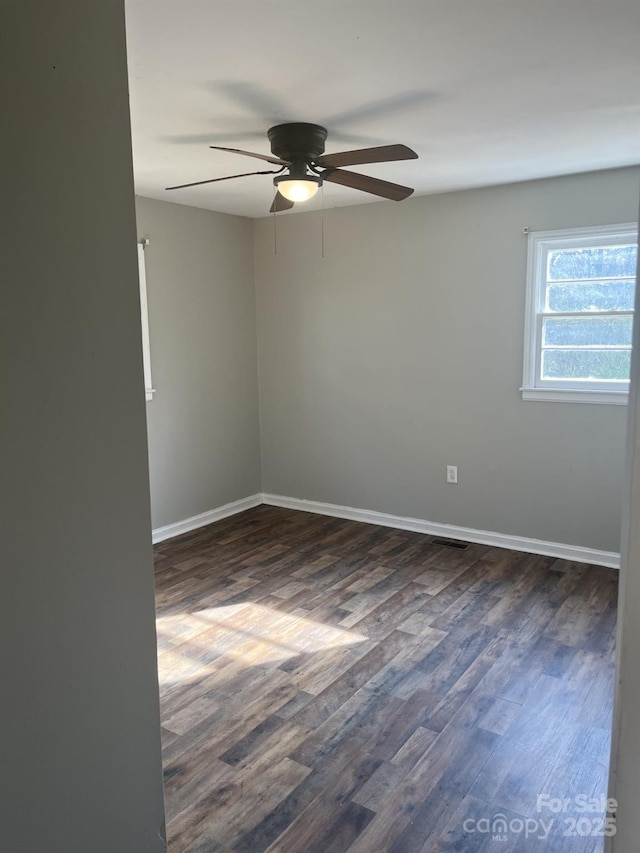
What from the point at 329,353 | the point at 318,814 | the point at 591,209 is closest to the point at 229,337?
the point at 329,353

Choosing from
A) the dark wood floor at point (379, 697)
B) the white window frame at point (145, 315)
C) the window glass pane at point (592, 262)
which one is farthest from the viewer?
the white window frame at point (145, 315)

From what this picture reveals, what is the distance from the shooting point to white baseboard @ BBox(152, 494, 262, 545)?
A: 456 centimetres

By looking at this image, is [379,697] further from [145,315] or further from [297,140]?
[145,315]

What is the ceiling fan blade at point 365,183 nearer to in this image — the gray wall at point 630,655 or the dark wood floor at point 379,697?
the gray wall at point 630,655

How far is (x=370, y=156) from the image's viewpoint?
254 centimetres

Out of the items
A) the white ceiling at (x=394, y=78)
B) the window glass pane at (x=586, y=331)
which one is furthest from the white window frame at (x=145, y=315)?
the window glass pane at (x=586, y=331)

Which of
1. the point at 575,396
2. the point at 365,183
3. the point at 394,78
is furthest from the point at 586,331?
the point at 394,78

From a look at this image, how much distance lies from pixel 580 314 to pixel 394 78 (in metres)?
2.20

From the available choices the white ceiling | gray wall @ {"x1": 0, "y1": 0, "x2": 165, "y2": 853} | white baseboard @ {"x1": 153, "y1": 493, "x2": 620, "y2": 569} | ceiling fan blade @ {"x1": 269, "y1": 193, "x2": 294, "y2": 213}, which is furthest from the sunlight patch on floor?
the white ceiling

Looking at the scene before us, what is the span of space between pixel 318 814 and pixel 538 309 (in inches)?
124

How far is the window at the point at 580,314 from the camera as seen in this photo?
3.72 meters

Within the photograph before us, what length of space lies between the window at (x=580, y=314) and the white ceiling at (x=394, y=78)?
0.54m

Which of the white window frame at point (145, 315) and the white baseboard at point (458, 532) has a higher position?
the white window frame at point (145, 315)

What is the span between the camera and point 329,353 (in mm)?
4895
